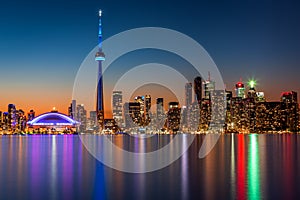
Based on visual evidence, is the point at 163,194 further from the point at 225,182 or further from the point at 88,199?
the point at 225,182

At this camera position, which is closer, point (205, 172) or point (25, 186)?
point (25, 186)

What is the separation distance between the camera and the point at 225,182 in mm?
24250

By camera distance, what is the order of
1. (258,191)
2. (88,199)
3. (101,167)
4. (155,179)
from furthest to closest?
(101,167)
(155,179)
(258,191)
(88,199)

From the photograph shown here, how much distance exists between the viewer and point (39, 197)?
20.3 meters

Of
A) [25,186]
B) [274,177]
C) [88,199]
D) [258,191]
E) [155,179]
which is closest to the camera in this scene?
[88,199]

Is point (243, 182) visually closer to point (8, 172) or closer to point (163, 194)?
point (163, 194)

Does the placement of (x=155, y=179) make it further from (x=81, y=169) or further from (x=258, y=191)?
(x=81, y=169)

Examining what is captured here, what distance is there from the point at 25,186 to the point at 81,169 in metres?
9.35

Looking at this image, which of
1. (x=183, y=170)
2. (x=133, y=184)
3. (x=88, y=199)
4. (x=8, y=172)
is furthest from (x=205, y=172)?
(x=8, y=172)

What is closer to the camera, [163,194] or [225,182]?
[163,194]

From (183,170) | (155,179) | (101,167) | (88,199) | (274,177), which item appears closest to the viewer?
(88,199)

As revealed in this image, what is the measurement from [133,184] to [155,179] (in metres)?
2.44

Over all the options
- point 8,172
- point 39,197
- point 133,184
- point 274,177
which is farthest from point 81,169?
point 274,177

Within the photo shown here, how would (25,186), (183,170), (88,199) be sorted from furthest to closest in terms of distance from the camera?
1. (183,170)
2. (25,186)
3. (88,199)
